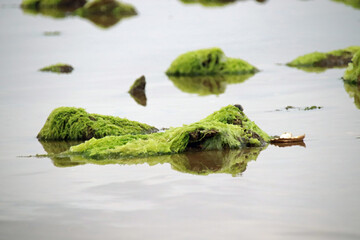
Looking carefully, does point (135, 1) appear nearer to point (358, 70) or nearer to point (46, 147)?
point (358, 70)

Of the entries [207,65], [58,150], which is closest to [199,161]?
[58,150]

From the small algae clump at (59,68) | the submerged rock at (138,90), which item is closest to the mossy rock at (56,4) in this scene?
the small algae clump at (59,68)

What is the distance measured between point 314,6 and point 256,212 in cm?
4707

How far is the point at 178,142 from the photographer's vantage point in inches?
→ 538

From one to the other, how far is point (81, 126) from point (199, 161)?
3.67 meters

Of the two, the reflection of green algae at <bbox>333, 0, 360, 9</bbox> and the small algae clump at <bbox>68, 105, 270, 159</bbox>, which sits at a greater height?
the reflection of green algae at <bbox>333, 0, 360, 9</bbox>

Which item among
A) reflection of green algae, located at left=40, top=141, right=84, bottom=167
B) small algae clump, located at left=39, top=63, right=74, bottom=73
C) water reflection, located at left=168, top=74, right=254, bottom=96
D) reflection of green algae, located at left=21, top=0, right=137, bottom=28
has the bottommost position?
reflection of green algae, located at left=40, top=141, right=84, bottom=167

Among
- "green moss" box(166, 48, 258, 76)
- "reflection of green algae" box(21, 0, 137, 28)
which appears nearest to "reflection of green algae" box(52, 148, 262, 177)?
"green moss" box(166, 48, 258, 76)

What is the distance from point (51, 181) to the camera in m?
12.0

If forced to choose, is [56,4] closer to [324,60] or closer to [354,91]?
[324,60]

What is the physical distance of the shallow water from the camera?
9523mm

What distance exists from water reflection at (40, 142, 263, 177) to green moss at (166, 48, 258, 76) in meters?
12.9

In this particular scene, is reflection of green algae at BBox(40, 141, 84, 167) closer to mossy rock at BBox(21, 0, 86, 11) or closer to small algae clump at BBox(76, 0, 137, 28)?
small algae clump at BBox(76, 0, 137, 28)

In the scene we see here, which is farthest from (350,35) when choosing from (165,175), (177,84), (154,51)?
(165,175)
